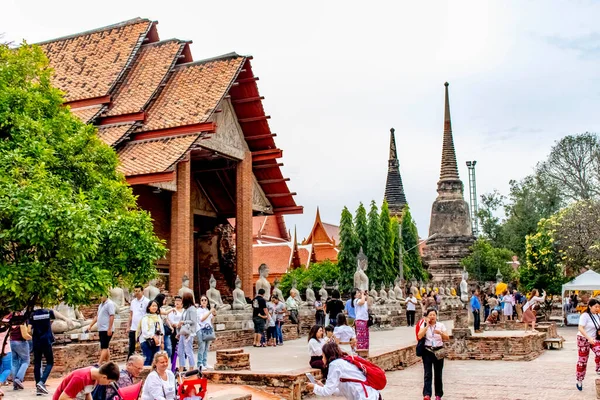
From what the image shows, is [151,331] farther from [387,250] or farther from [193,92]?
[387,250]

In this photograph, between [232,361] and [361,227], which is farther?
[361,227]

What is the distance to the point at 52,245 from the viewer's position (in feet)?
20.6

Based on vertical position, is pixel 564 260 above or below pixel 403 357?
above

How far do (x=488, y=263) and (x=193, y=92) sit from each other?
29988mm

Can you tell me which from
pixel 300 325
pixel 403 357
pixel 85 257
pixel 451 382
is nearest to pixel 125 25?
pixel 300 325

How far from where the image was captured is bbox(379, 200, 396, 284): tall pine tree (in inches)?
1550

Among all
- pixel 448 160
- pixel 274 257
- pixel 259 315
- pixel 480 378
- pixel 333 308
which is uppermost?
pixel 448 160

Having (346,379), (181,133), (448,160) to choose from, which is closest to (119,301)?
(181,133)

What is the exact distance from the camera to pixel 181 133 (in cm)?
2042

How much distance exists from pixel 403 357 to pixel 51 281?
28.1 feet

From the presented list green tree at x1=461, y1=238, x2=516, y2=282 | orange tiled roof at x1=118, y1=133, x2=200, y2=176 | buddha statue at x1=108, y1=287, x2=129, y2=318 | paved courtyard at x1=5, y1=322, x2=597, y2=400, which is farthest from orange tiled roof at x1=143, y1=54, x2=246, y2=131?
green tree at x1=461, y1=238, x2=516, y2=282

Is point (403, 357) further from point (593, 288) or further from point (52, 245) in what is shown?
point (593, 288)

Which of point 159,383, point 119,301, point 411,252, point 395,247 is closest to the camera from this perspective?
point 159,383

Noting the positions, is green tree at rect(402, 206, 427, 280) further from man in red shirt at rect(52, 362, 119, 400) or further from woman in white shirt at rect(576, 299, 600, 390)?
man in red shirt at rect(52, 362, 119, 400)
